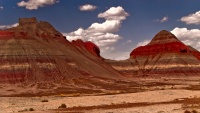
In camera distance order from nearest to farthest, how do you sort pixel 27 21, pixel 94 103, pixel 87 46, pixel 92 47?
pixel 94 103 → pixel 27 21 → pixel 87 46 → pixel 92 47

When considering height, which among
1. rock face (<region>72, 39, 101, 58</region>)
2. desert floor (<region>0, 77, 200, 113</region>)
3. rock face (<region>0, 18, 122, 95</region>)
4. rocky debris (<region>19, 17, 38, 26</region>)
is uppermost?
rocky debris (<region>19, 17, 38, 26</region>)

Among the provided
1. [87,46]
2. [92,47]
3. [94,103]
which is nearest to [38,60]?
[87,46]

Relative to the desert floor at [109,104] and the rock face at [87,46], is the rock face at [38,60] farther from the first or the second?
the desert floor at [109,104]

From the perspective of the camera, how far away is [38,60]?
12438cm

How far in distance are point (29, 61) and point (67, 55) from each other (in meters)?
19.0

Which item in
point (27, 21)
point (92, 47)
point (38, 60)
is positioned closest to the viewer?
point (38, 60)

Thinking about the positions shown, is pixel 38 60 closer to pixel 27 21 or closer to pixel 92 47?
pixel 27 21

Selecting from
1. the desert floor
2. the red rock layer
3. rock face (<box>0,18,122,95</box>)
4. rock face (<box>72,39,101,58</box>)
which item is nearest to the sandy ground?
the desert floor

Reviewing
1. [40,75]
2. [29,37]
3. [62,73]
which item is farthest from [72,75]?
[29,37]

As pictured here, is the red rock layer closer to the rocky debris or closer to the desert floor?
the rocky debris

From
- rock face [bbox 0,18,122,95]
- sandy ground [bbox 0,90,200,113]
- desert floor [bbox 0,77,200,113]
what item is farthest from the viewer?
rock face [bbox 0,18,122,95]

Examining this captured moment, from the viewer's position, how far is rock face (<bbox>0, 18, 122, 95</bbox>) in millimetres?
117081

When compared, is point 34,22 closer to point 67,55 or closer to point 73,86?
point 67,55

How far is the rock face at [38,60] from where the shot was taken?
384 ft
